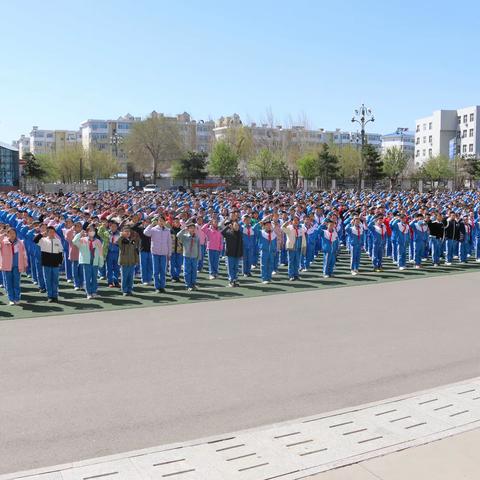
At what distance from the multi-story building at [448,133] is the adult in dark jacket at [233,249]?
3573 inches

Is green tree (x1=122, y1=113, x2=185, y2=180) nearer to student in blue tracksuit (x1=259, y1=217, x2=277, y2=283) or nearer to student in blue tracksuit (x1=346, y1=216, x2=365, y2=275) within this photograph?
student in blue tracksuit (x1=346, y1=216, x2=365, y2=275)

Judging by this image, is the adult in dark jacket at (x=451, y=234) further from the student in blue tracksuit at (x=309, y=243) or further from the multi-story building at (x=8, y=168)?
the multi-story building at (x=8, y=168)

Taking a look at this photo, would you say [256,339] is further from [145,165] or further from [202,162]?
[145,165]

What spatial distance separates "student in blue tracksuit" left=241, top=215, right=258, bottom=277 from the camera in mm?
16844

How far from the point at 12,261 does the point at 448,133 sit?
104 metres

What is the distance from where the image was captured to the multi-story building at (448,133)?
101412 millimetres

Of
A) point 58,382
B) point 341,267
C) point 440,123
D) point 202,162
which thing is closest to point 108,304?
point 58,382

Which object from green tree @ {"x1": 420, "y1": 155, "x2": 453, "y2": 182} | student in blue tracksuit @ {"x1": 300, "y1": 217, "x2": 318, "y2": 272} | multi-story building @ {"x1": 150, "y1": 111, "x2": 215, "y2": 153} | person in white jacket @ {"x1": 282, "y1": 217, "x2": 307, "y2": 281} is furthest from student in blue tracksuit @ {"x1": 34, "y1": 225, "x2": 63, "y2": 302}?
multi-story building @ {"x1": 150, "y1": 111, "x2": 215, "y2": 153}

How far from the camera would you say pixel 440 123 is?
10638 centimetres

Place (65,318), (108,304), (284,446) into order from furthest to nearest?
(108,304) → (65,318) → (284,446)

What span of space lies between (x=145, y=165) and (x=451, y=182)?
47.1 m

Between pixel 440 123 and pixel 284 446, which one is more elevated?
pixel 440 123

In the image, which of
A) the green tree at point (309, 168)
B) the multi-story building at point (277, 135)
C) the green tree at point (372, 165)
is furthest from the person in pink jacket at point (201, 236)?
the multi-story building at point (277, 135)

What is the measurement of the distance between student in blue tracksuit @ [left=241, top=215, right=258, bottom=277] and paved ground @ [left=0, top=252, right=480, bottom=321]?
347 mm
